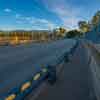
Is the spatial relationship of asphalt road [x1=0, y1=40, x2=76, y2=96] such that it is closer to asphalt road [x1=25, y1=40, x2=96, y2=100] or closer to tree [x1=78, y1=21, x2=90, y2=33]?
asphalt road [x1=25, y1=40, x2=96, y2=100]

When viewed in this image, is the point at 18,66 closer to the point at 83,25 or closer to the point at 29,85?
the point at 29,85

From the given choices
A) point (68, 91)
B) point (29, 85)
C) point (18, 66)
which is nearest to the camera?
point (68, 91)

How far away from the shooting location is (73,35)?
19412 centimetres

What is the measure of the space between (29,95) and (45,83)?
6.10 feet

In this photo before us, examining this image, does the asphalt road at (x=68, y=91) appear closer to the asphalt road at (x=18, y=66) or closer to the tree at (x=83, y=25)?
the asphalt road at (x=18, y=66)

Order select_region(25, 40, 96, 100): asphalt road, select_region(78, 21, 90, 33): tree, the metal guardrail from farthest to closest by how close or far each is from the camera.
Answer: select_region(78, 21, 90, 33): tree
select_region(25, 40, 96, 100): asphalt road
the metal guardrail

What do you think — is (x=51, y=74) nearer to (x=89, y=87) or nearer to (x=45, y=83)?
(x=45, y=83)

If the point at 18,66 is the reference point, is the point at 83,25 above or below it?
below

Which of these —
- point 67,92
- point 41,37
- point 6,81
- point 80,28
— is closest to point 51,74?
point 6,81

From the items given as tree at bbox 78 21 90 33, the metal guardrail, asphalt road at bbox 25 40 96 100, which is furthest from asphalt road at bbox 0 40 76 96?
tree at bbox 78 21 90 33

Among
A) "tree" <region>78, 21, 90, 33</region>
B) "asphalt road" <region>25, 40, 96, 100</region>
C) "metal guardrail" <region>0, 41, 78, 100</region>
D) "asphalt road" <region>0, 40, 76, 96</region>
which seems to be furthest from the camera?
"tree" <region>78, 21, 90, 33</region>

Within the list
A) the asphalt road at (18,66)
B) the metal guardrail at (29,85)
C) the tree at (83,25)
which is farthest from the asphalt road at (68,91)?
the tree at (83,25)

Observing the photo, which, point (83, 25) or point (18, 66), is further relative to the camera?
point (83, 25)

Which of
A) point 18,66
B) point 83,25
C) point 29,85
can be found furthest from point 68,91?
point 83,25
